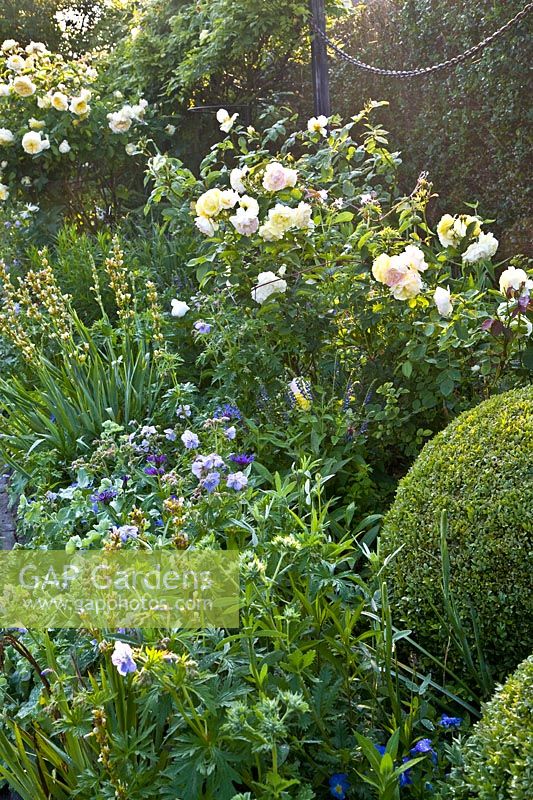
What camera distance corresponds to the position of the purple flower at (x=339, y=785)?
1521 mm

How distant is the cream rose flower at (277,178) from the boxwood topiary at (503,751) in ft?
6.84

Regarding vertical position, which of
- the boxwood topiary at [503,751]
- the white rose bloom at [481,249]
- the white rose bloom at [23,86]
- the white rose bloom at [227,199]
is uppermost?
the white rose bloom at [23,86]

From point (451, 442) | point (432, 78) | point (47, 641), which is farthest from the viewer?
point (432, 78)

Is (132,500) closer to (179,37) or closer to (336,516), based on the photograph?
(336,516)

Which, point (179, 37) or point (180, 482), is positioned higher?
point (179, 37)

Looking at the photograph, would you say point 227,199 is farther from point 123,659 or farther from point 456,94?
point 456,94

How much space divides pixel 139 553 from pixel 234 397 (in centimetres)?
141

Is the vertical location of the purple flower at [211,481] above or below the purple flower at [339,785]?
above

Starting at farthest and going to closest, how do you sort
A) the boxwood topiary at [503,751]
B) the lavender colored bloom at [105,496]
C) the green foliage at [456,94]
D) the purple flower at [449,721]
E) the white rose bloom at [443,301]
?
1. the green foliage at [456,94]
2. the white rose bloom at [443,301]
3. the lavender colored bloom at [105,496]
4. the purple flower at [449,721]
5. the boxwood topiary at [503,751]

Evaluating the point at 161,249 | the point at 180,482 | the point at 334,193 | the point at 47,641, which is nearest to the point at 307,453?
the point at 180,482

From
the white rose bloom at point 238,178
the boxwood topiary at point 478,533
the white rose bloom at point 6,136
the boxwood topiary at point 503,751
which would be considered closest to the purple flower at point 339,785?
the boxwood topiary at point 503,751

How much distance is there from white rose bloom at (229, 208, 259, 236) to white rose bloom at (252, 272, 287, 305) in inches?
6.6

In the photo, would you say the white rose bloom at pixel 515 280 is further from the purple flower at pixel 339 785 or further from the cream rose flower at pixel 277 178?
the purple flower at pixel 339 785

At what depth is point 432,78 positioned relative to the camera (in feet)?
17.7
